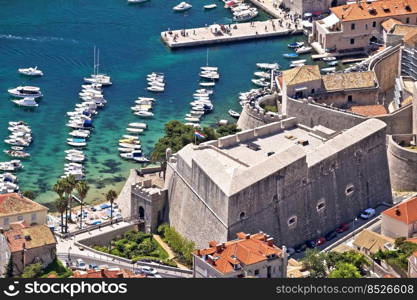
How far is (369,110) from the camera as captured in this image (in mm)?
156750

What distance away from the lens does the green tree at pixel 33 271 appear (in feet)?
427

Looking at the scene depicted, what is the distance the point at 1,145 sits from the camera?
546 ft

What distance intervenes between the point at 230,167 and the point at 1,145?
36.7 m

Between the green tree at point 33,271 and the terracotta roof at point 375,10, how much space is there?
68.7m

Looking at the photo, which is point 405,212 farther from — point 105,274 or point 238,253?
point 105,274

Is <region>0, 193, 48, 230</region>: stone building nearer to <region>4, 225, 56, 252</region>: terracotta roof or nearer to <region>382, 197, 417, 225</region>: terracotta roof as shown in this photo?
<region>4, 225, 56, 252</region>: terracotta roof

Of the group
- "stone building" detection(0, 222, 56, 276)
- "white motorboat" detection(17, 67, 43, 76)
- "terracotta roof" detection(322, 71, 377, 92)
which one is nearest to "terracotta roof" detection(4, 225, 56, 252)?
"stone building" detection(0, 222, 56, 276)

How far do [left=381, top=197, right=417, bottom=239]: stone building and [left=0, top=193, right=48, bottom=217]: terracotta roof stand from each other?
2773cm

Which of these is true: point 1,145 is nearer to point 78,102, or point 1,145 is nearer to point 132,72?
point 78,102

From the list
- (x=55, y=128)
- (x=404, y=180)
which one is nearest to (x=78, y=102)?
(x=55, y=128)

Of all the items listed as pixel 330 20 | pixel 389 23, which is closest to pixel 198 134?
pixel 389 23

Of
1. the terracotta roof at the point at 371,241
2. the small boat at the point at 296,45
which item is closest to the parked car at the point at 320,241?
the terracotta roof at the point at 371,241

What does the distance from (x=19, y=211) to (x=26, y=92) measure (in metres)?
44.5

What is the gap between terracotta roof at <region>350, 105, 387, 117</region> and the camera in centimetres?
15561
